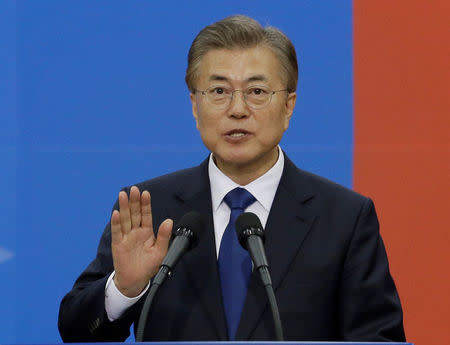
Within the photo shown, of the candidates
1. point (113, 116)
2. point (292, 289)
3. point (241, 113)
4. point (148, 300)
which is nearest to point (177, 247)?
point (148, 300)

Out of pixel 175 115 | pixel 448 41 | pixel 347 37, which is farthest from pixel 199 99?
pixel 448 41

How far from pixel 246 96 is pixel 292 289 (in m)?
0.53

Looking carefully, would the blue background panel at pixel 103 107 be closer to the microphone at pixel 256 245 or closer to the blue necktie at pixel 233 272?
the blue necktie at pixel 233 272

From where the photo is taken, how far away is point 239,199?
191 cm

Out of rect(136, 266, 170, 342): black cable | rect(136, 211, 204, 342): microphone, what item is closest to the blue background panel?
rect(136, 211, 204, 342): microphone

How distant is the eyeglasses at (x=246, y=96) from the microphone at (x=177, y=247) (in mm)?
410

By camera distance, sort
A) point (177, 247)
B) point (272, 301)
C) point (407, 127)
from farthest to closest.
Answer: point (407, 127)
point (177, 247)
point (272, 301)

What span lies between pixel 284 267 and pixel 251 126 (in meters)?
0.39

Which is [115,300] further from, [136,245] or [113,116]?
[113,116]

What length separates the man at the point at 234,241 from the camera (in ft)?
5.65

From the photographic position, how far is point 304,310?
1.76m

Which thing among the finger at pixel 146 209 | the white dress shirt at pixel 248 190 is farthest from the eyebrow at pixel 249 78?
the finger at pixel 146 209

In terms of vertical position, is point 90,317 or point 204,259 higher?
point 204,259

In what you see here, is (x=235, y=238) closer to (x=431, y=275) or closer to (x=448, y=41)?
(x=431, y=275)
